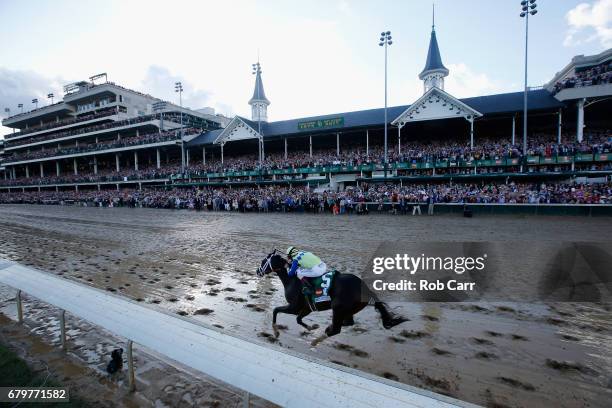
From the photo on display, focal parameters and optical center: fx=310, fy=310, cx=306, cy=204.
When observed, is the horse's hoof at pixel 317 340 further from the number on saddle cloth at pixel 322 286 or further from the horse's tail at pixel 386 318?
the horse's tail at pixel 386 318

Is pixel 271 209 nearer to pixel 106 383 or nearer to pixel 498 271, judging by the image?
pixel 498 271

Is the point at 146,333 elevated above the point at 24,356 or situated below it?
above

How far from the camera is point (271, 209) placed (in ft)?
85.4

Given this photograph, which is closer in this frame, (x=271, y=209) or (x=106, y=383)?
(x=106, y=383)

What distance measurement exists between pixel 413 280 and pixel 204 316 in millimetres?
5023

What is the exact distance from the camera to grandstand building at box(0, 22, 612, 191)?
78.5 feet

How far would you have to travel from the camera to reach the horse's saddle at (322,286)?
4461 millimetres

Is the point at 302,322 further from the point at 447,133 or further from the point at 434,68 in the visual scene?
the point at 434,68

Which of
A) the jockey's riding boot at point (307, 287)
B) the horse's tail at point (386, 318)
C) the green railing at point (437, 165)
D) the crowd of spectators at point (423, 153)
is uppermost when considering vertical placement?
the crowd of spectators at point (423, 153)

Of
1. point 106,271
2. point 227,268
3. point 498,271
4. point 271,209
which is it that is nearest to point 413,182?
point 271,209

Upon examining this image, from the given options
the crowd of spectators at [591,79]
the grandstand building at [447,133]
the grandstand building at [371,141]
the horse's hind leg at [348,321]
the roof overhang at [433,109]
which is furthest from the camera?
the roof overhang at [433,109]

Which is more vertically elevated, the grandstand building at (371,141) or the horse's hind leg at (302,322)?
the grandstand building at (371,141)

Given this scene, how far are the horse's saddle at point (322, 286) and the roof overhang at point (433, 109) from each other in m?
28.2

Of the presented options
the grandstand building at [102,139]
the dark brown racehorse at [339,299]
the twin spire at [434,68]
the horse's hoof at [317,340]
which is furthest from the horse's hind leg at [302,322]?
the twin spire at [434,68]
